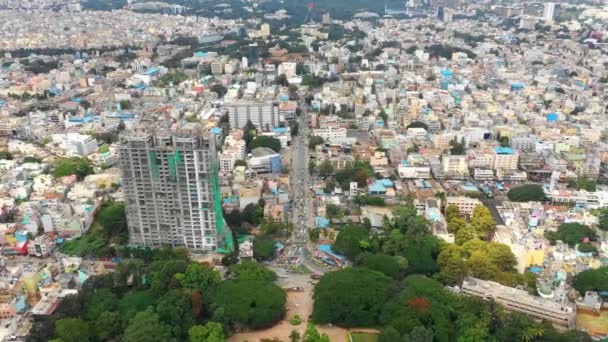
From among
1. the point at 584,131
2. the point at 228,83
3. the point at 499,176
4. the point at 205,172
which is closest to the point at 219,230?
the point at 205,172

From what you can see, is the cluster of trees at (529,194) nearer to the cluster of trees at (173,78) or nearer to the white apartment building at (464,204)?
the white apartment building at (464,204)

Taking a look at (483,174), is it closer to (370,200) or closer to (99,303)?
(370,200)

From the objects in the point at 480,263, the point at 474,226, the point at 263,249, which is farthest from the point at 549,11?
the point at 263,249

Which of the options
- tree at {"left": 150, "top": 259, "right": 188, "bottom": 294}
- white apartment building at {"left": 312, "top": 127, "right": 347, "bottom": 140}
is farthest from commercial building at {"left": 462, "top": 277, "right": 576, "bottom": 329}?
white apartment building at {"left": 312, "top": 127, "right": 347, "bottom": 140}

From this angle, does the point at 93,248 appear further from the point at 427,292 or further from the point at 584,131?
the point at 584,131

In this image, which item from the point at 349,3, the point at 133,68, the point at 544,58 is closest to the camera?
the point at 133,68

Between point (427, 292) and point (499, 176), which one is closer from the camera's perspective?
point (427, 292)

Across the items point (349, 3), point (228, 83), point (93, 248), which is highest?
point (349, 3)
